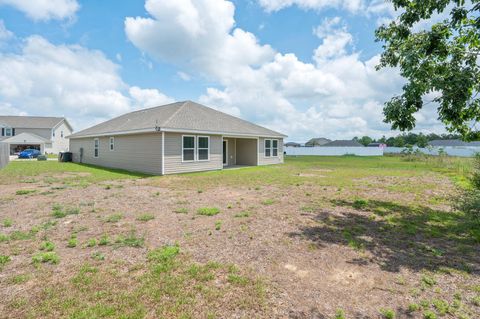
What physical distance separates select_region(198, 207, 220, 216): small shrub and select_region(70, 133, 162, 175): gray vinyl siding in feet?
26.0

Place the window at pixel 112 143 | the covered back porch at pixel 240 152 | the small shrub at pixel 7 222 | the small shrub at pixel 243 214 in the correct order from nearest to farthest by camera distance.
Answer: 1. the small shrub at pixel 7 222
2. the small shrub at pixel 243 214
3. the window at pixel 112 143
4. the covered back porch at pixel 240 152

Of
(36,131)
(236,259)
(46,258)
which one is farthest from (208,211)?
(36,131)

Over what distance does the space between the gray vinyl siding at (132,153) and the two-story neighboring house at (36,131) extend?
23307 millimetres

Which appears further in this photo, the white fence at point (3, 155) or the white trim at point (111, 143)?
the white trim at point (111, 143)

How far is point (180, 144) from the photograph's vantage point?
1470 centimetres

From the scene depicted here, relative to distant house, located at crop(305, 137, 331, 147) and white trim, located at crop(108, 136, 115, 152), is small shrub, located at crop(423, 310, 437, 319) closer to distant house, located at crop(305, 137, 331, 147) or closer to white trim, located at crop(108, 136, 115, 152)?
white trim, located at crop(108, 136, 115, 152)

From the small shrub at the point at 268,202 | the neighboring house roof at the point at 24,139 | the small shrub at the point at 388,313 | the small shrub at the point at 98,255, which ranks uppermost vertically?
the neighboring house roof at the point at 24,139

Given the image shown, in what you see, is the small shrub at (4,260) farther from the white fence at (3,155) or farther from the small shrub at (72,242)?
the white fence at (3,155)

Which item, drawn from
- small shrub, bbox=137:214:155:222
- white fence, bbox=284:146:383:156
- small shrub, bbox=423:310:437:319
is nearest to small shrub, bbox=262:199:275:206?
small shrub, bbox=137:214:155:222

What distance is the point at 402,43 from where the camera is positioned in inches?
219

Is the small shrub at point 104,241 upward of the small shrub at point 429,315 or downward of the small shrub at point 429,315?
upward

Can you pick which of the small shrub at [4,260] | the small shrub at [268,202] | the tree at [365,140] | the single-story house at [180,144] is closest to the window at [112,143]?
the single-story house at [180,144]

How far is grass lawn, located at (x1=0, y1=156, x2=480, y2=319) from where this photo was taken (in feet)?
9.27

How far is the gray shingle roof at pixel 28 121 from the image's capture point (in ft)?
135
